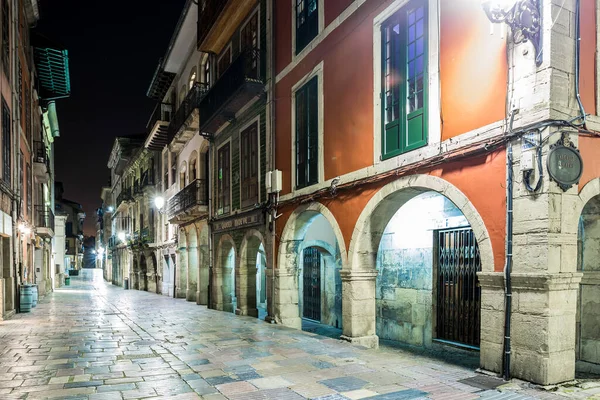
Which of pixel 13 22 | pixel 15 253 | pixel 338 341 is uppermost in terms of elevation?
pixel 13 22

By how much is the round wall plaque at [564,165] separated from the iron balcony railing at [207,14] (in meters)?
12.9

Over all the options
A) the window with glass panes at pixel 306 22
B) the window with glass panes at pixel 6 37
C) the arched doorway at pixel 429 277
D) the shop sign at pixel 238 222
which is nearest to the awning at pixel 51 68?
the window with glass panes at pixel 6 37

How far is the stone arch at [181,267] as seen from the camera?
23344 mm

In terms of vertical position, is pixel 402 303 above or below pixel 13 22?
below

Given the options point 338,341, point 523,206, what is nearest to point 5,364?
Result: point 338,341

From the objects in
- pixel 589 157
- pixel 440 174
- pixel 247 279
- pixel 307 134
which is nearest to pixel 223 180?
pixel 247 279

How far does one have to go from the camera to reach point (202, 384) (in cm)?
667

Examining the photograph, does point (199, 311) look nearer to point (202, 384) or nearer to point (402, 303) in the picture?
point (402, 303)

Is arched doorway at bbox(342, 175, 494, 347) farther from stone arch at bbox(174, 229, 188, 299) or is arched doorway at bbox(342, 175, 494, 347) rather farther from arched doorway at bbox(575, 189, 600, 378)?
stone arch at bbox(174, 229, 188, 299)

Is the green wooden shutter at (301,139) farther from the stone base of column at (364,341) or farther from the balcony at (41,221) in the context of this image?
the balcony at (41,221)

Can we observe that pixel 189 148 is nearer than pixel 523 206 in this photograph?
No

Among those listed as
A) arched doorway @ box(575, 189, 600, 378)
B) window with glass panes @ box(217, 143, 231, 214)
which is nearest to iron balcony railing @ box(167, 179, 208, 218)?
window with glass panes @ box(217, 143, 231, 214)

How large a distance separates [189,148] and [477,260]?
16.0m

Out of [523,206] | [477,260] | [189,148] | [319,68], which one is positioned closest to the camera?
[523,206]
